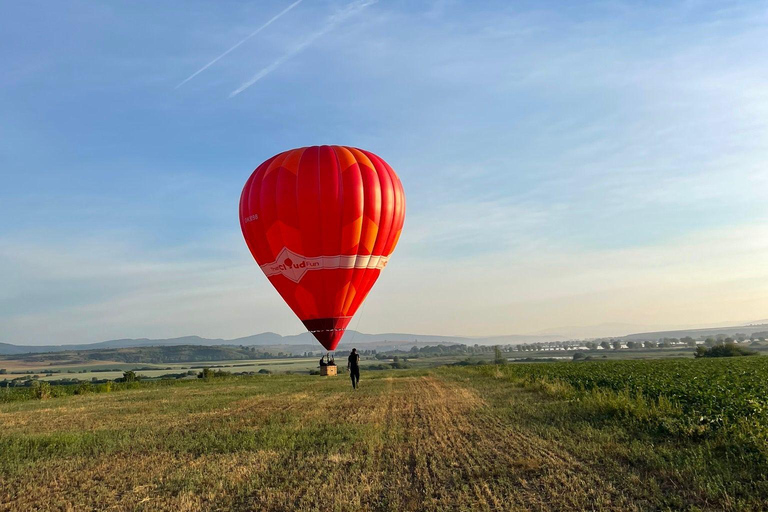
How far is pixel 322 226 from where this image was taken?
23625 mm

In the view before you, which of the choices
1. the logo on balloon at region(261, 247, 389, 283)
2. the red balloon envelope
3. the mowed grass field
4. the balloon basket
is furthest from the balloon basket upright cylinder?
the mowed grass field

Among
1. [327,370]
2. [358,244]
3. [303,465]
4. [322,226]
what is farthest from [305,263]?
[303,465]

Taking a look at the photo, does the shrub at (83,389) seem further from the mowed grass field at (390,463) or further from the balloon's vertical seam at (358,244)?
the mowed grass field at (390,463)

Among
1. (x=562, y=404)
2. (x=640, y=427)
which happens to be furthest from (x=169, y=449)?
(x=562, y=404)

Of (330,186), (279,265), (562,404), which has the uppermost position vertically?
(330,186)

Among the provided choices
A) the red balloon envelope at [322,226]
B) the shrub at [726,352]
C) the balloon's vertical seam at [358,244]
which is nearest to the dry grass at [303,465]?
the red balloon envelope at [322,226]

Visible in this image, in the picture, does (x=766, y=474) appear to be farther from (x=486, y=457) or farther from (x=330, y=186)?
(x=330, y=186)

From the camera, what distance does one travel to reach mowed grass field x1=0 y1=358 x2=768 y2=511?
7.46m

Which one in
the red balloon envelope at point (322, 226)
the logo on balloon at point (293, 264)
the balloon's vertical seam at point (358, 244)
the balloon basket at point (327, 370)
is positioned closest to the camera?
the red balloon envelope at point (322, 226)

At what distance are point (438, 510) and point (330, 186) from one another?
18069 millimetres

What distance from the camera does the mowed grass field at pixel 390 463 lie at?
7465 millimetres

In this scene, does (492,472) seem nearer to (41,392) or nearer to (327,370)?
(327,370)

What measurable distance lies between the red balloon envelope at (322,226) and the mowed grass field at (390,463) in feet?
28.8

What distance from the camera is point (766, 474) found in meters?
8.02
